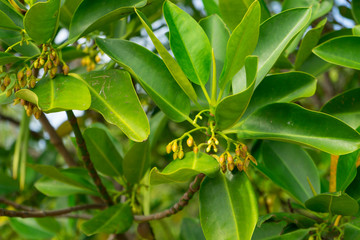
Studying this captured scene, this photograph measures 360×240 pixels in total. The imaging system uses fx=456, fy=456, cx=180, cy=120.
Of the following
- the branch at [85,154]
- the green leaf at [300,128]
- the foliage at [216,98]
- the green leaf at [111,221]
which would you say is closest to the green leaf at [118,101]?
the foliage at [216,98]

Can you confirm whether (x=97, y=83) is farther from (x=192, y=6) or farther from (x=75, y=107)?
(x=192, y=6)

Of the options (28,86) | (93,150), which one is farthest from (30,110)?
(93,150)

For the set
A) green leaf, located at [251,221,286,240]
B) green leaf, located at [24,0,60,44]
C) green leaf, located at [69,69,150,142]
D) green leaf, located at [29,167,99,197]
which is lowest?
green leaf, located at [251,221,286,240]

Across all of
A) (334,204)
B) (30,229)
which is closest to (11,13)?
(334,204)

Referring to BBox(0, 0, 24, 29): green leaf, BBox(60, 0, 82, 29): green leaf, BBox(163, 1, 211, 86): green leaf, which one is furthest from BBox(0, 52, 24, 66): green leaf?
BBox(163, 1, 211, 86): green leaf

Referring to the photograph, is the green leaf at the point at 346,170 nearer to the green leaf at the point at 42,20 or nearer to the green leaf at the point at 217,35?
the green leaf at the point at 217,35

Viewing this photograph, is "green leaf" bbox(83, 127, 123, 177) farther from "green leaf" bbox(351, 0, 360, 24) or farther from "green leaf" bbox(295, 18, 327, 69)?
"green leaf" bbox(351, 0, 360, 24)

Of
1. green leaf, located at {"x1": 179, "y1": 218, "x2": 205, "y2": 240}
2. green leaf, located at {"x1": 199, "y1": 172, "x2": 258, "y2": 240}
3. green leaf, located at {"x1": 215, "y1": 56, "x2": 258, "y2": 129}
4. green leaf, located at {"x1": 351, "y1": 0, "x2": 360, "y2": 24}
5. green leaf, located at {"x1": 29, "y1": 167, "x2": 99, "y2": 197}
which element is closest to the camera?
green leaf, located at {"x1": 215, "y1": 56, "x2": 258, "y2": 129}
